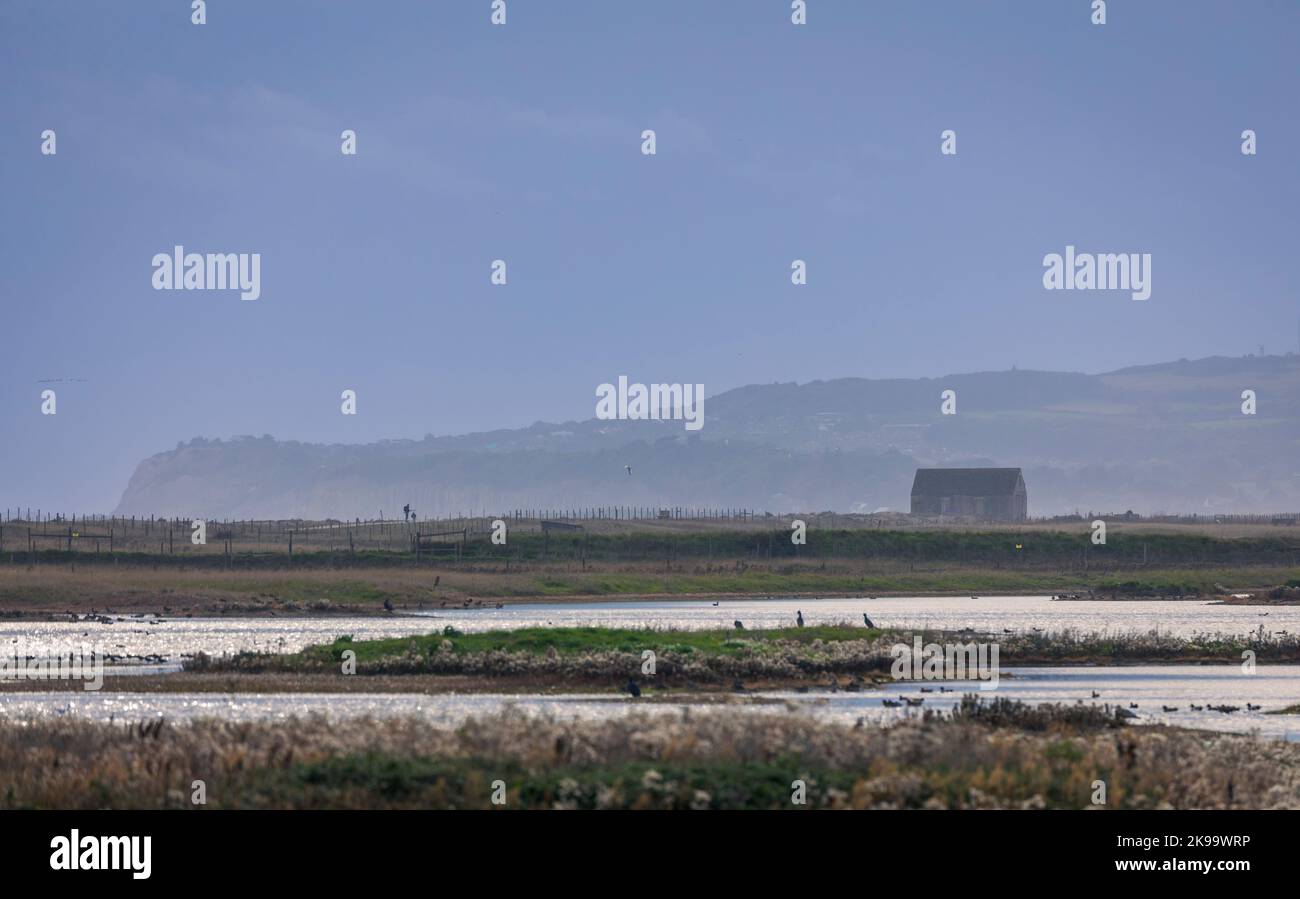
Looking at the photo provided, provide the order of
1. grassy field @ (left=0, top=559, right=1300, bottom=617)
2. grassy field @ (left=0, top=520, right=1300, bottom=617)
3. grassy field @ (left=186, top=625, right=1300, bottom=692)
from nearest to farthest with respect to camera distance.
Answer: grassy field @ (left=186, top=625, right=1300, bottom=692), grassy field @ (left=0, top=559, right=1300, bottom=617), grassy field @ (left=0, top=520, right=1300, bottom=617)

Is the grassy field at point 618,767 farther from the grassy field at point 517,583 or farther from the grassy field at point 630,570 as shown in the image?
the grassy field at point 630,570

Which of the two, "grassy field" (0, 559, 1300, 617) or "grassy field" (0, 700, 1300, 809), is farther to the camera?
"grassy field" (0, 559, 1300, 617)

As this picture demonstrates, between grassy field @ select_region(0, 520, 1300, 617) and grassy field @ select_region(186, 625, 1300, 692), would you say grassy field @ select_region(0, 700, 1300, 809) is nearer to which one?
grassy field @ select_region(186, 625, 1300, 692)

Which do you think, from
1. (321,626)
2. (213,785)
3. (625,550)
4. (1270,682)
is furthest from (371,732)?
(625,550)

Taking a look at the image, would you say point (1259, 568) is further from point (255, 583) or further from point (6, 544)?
point (6, 544)

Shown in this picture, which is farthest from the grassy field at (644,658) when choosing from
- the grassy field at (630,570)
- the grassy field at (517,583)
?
the grassy field at (630,570)

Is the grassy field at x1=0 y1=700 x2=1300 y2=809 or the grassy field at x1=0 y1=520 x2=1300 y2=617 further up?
the grassy field at x1=0 y1=520 x2=1300 y2=617

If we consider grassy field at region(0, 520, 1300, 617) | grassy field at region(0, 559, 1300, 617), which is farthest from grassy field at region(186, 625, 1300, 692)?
grassy field at region(0, 520, 1300, 617)

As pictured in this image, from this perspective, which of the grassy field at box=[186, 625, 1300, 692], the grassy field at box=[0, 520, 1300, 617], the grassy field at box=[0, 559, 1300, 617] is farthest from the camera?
the grassy field at box=[0, 520, 1300, 617]
